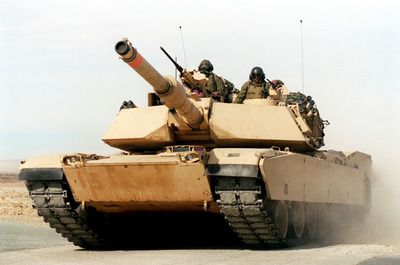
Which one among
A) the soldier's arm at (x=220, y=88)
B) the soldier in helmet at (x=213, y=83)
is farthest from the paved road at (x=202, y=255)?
the soldier's arm at (x=220, y=88)

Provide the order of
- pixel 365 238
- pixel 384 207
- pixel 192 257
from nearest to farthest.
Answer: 1. pixel 192 257
2. pixel 365 238
3. pixel 384 207

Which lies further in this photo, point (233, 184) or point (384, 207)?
point (384, 207)

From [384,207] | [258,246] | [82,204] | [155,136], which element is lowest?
[384,207]

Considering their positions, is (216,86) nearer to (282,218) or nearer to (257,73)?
(257,73)

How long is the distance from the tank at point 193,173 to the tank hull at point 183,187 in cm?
2

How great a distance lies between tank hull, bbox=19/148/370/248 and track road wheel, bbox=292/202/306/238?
0.07 m

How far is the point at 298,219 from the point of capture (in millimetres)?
15961

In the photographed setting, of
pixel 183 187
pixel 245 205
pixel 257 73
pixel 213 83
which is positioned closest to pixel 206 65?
pixel 213 83

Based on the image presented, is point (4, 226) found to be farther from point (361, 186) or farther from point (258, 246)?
point (361, 186)

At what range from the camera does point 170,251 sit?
14180 millimetres

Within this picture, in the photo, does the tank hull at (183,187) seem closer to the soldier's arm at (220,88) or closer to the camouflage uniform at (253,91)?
the camouflage uniform at (253,91)

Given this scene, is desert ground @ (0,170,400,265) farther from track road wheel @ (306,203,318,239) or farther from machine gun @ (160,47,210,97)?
machine gun @ (160,47,210,97)

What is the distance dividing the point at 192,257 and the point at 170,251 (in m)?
1.40

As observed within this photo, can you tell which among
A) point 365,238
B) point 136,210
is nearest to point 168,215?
point 136,210
